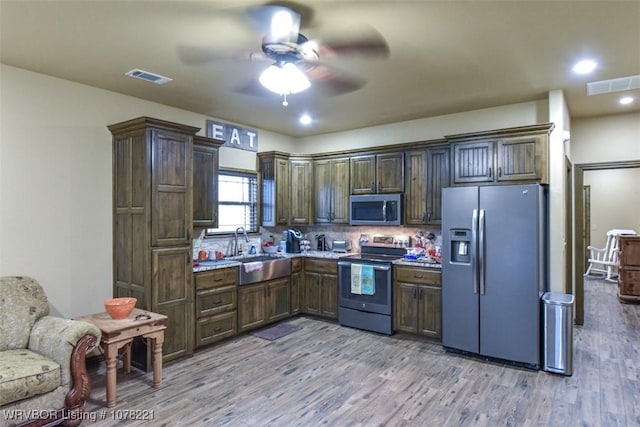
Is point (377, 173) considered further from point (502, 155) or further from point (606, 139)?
point (606, 139)

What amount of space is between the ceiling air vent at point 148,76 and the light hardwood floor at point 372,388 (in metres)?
2.81

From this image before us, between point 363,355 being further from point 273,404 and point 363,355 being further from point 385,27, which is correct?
point 385,27

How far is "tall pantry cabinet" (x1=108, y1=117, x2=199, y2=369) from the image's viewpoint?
357 cm

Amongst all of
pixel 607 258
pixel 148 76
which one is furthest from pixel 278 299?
pixel 607 258

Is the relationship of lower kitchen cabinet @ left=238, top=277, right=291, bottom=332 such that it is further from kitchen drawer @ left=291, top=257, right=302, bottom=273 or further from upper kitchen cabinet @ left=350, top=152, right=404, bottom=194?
upper kitchen cabinet @ left=350, top=152, right=404, bottom=194

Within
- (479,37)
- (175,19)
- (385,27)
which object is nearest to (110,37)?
(175,19)

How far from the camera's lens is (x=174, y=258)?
Answer: 3758 millimetres

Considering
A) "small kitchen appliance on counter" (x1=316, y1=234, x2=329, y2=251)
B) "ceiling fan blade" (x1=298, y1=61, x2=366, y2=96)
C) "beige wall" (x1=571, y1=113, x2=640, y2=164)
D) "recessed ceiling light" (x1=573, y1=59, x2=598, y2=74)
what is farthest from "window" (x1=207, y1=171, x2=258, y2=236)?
"beige wall" (x1=571, y1=113, x2=640, y2=164)

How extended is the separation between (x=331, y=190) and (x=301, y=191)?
48 centimetres

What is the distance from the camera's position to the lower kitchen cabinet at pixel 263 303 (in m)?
4.53

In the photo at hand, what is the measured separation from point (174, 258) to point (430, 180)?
10.4ft

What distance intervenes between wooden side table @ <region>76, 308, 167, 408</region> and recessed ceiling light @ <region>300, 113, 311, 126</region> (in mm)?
3033

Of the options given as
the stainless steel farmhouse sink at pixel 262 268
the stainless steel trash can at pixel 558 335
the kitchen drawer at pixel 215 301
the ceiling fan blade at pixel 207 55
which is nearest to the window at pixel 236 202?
the stainless steel farmhouse sink at pixel 262 268

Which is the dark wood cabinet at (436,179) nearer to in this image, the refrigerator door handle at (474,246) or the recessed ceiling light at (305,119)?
the refrigerator door handle at (474,246)
